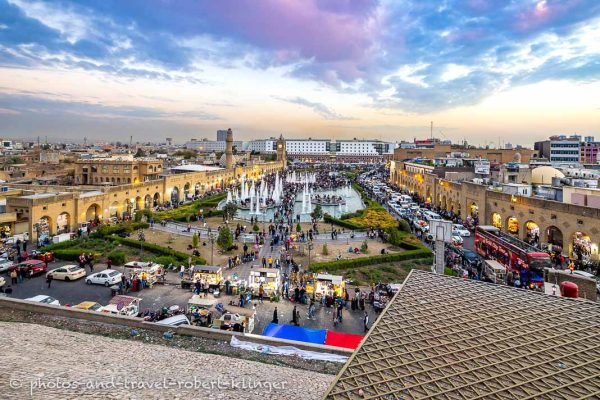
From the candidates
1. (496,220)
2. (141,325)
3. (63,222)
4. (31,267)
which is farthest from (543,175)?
(63,222)

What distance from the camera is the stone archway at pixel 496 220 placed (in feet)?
95.1

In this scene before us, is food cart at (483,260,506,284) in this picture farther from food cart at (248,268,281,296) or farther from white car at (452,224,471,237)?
food cart at (248,268,281,296)

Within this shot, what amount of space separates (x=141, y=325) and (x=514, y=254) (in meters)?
16.0

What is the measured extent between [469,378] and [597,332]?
2841 millimetres

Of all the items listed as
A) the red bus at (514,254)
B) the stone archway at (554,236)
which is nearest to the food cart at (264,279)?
the red bus at (514,254)

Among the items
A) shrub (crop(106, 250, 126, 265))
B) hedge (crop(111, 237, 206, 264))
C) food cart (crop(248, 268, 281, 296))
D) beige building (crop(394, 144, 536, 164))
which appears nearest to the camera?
food cart (crop(248, 268, 281, 296))

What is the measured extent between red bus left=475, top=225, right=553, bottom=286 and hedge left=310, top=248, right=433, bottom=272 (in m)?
3.06

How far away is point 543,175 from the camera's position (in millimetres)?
35406

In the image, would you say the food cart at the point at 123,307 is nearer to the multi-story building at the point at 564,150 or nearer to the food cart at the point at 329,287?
the food cart at the point at 329,287

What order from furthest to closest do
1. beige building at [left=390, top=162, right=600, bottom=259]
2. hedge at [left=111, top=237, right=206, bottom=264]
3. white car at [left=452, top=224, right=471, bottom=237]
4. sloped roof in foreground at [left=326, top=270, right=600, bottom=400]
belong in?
white car at [left=452, top=224, right=471, bottom=237] → beige building at [left=390, top=162, right=600, bottom=259] → hedge at [left=111, top=237, right=206, bottom=264] → sloped roof in foreground at [left=326, top=270, right=600, bottom=400]

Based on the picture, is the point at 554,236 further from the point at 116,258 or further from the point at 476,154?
the point at 476,154

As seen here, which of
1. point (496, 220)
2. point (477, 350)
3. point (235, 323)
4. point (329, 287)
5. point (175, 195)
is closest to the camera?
point (477, 350)

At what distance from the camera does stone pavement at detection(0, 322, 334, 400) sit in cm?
812

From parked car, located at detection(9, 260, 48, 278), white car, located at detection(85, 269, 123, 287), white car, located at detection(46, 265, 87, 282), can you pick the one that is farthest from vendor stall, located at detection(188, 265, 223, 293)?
parked car, located at detection(9, 260, 48, 278)
